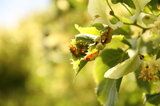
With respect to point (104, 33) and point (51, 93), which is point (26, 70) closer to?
point (51, 93)

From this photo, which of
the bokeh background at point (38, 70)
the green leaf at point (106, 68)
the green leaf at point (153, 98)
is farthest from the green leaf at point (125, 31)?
the bokeh background at point (38, 70)

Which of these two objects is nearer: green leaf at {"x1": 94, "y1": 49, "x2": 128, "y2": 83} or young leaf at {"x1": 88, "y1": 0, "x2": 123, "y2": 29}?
young leaf at {"x1": 88, "y1": 0, "x2": 123, "y2": 29}

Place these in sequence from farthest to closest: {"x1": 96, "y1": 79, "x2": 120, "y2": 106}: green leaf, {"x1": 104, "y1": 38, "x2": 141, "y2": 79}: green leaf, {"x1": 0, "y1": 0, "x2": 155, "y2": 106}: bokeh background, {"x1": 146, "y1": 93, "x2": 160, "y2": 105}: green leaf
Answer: {"x1": 0, "y1": 0, "x2": 155, "y2": 106}: bokeh background
{"x1": 146, "y1": 93, "x2": 160, "y2": 105}: green leaf
{"x1": 96, "y1": 79, "x2": 120, "y2": 106}: green leaf
{"x1": 104, "y1": 38, "x2": 141, "y2": 79}: green leaf

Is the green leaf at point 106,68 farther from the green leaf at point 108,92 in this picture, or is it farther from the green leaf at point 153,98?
the green leaf at point 153,98

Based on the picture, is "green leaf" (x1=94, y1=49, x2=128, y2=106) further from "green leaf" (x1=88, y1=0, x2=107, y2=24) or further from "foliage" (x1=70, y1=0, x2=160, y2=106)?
"green leaf" (x1=88, y1=0, x2=107, y2=24)

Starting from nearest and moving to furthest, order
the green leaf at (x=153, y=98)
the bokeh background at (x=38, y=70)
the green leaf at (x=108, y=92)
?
the green leaf at (x=108, y=92) < the green leaf at (x=153, y=98) < the bokeh background at (x=38, y=70)

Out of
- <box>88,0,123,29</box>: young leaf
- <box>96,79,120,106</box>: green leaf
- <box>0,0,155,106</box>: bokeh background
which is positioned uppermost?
<box>88,0,123,29</box>: young leaf

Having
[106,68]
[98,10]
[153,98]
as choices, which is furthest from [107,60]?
[98,10]

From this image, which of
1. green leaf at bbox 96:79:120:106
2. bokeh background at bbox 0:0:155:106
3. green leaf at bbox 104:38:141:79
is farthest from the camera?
bokeh background at bbox 0:0:155:106

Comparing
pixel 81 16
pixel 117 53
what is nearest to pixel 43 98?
pixel 81 16

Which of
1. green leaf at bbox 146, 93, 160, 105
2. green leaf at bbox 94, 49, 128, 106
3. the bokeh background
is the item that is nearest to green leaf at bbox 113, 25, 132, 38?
green leaf at bbox 94, 49, 128, 106

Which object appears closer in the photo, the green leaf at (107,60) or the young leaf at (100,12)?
the young leaf at (100,12)
